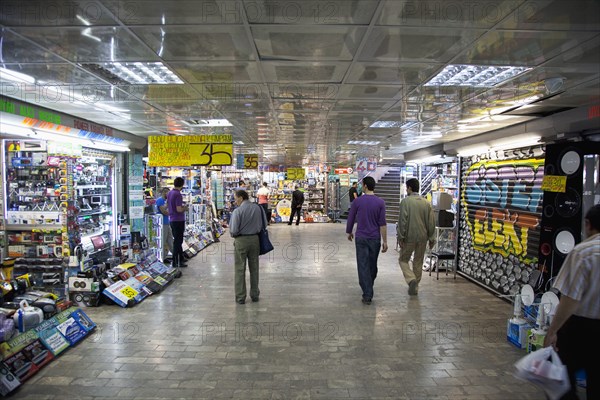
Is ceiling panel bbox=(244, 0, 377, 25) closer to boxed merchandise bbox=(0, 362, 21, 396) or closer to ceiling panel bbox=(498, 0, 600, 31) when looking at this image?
ceiling panel bbox=(498, 0, 600, 31)

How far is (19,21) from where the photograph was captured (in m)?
2.64

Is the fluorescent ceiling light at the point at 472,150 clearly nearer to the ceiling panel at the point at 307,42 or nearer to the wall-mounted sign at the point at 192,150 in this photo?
the ceiling panel at the point at 307,42

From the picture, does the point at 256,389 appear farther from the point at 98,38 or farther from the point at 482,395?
the point at 98,38

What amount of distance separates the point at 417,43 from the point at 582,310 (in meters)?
2.30

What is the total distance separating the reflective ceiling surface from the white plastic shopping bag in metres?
2.32

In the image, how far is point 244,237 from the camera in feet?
18.0

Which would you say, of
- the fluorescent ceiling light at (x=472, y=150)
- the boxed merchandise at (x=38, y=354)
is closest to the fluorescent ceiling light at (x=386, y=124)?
the fluorescent ceiling light at (x=472, y=150)

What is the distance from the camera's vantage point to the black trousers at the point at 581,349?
2398 mm

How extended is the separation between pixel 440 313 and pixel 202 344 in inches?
131

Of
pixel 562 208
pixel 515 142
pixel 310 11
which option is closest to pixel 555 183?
pixel 562 208

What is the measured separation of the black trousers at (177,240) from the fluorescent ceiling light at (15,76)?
12.8 ft

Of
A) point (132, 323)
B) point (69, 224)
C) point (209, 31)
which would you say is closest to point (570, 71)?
point (209, 31)

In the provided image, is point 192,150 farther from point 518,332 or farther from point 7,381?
point 518,332

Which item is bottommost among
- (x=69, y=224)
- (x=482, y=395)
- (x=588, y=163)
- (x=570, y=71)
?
(x=482, y=395)
